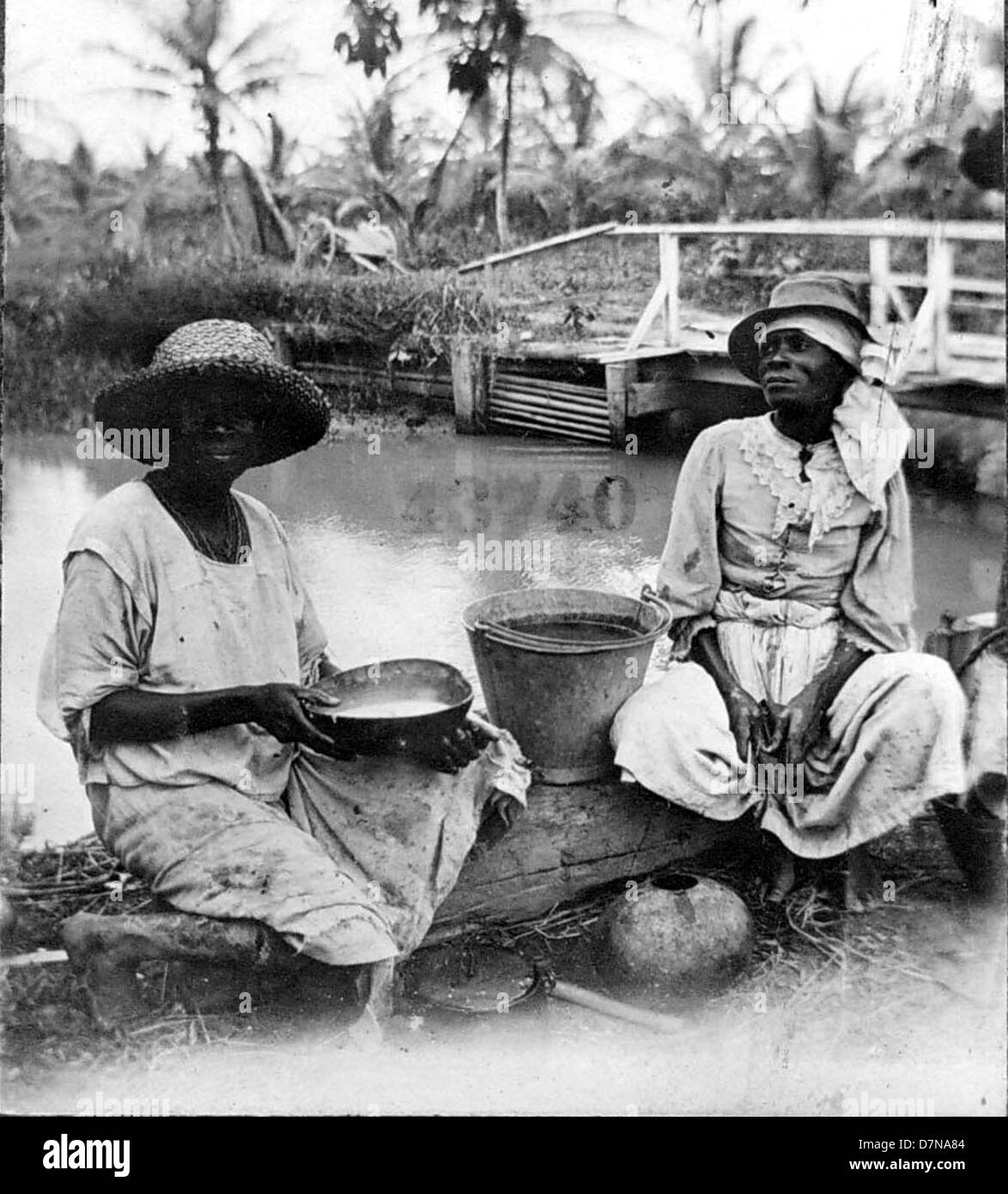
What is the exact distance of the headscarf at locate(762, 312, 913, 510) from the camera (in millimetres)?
4008

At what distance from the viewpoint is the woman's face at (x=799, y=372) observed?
3.97m

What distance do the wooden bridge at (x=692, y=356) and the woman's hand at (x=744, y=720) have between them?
35.9 inches

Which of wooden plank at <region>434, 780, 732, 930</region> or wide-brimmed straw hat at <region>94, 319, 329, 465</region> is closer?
wide-brimmed straw hat at <region>94, 319, 329, 465</region>

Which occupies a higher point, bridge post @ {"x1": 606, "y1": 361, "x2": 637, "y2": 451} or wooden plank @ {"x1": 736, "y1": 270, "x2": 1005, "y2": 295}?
wooden plank @ {"x1": 736, "y1": 270, "x2": 1005, "y2": 295}

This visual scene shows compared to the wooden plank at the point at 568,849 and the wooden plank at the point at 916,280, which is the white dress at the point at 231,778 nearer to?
the wooden plank at the point at 568,849

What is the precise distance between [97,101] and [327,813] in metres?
2.15

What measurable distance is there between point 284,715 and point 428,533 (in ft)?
2.95

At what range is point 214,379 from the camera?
3400mm

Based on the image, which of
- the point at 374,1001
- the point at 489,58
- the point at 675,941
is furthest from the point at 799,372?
the point at 374,1001

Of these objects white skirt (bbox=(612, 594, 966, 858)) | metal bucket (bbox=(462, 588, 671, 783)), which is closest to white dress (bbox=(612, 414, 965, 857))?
white skirt (bbox=(612, 594, 966, 858))

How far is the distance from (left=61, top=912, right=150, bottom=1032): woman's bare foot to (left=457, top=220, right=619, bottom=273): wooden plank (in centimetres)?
221

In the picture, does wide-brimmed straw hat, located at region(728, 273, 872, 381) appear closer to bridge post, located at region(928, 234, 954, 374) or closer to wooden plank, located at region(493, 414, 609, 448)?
bridge post, located at region(928, 234, 954, 374)

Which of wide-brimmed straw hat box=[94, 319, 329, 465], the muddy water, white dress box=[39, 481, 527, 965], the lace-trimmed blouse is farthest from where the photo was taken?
the lace-trimmed blouse
